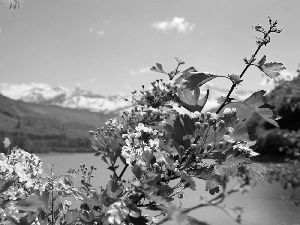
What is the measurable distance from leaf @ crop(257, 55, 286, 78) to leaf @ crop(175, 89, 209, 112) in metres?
0.35

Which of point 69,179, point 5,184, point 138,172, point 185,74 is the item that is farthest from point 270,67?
point 5,184

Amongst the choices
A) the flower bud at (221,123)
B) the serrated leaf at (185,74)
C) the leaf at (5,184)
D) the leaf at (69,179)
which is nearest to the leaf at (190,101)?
the flower bud at (221,123)

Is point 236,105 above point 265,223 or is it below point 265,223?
above

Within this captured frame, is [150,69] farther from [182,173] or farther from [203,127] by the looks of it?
[182,173]

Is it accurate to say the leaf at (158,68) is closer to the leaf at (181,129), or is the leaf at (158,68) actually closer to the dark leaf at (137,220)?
the leaf at (181,129)

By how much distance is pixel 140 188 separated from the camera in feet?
4.38

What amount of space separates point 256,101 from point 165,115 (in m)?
0.82

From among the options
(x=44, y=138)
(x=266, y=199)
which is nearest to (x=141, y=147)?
(x=266, y=199)

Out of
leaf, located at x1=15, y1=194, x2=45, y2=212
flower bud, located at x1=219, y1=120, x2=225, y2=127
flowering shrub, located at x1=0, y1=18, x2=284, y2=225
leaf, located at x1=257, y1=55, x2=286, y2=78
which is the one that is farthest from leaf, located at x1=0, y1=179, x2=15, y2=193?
leaf, located at x1=257, y1=55, x2=286, y2=78

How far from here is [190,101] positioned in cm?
171

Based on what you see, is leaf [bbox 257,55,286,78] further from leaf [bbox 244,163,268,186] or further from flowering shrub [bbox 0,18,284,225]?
leaf [bbox 244,163,268,186]

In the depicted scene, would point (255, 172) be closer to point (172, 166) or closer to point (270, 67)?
point (172, 166)

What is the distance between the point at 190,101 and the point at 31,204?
94 cm

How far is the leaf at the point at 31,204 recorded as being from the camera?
1.68 metres
